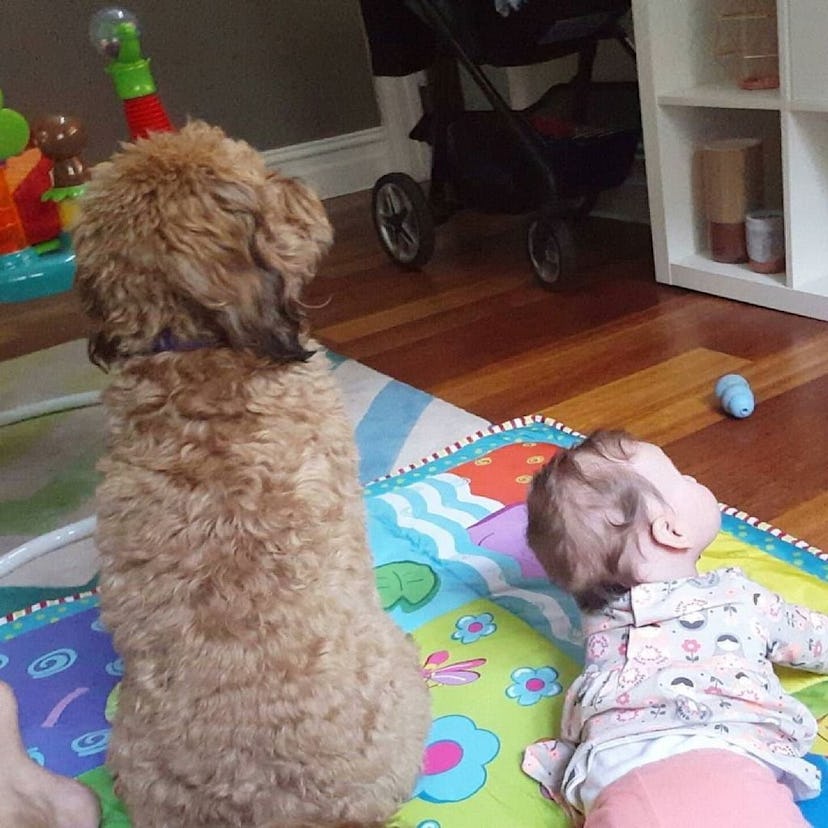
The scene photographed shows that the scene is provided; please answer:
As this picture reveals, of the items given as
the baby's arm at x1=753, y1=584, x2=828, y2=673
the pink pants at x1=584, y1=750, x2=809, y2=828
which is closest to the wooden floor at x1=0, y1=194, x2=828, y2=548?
the baby's arm at x1=753, y1=584, x2=828, y2=673

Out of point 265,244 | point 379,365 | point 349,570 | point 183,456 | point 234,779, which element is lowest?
point 379,365

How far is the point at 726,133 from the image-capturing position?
2.31m

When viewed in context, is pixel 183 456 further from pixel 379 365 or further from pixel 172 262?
pixel 379 365

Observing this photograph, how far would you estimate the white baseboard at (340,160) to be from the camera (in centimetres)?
366

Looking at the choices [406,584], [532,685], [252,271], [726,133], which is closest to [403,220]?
[726,133]

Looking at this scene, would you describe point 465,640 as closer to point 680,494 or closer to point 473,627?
point 473,627

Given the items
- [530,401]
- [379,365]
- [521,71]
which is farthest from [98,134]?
[530,401]

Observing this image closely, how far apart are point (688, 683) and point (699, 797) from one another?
12 centimetres

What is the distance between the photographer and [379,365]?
227 centimetres

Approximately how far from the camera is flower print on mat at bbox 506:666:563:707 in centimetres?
118

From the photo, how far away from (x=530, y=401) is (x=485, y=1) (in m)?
1.00

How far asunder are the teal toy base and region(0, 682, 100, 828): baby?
76 cm

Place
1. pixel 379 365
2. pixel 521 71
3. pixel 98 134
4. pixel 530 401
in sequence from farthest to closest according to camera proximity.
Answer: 1. pixel 98 134
2. pixel 521 71
3. pixel 379 365
4. pixel 530 401

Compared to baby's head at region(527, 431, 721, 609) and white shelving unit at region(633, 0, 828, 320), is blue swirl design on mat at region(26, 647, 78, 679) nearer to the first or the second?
baby's head at region(527, 431, 721, 609)
